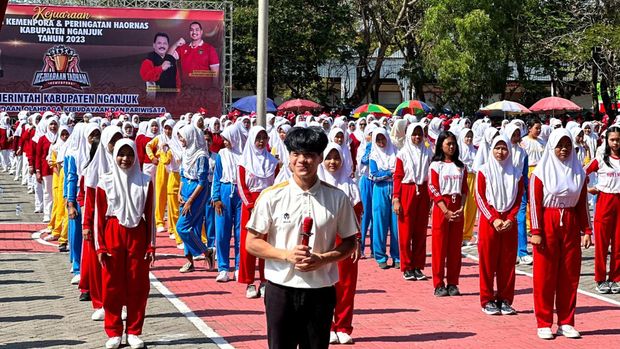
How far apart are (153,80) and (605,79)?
1640 centimetres

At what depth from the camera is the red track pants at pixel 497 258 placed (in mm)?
10492

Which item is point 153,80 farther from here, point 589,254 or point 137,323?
point 137,323

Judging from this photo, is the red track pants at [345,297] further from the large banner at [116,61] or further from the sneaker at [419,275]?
the large banner at [116,61]

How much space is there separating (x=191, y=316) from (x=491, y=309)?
9.37 feet

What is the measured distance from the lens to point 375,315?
10602mm

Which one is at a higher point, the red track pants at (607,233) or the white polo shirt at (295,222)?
the white polo shirt at (295,222)

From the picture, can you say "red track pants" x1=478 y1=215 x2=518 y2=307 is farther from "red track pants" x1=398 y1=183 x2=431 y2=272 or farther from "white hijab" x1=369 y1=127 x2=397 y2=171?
"white hijab" x1=369 y1=127 x2=397 y2=171

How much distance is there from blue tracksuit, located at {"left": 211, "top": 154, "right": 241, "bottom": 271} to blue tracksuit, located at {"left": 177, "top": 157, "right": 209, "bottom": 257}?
2.22ft

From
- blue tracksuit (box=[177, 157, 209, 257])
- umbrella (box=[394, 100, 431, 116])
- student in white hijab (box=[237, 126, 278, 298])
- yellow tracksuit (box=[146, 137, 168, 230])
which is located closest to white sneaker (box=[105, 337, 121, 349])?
student in white hijab (box=[237, 126, 278, 298])

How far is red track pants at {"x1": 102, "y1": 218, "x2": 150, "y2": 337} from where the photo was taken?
8.88 m

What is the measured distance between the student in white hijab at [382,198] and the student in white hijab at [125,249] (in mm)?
5588

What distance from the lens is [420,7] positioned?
48938 mm

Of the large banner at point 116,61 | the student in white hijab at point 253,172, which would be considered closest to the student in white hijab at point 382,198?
the student in white hijab at point 253,172

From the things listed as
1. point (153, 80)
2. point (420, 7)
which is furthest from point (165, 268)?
point (420, 7)
